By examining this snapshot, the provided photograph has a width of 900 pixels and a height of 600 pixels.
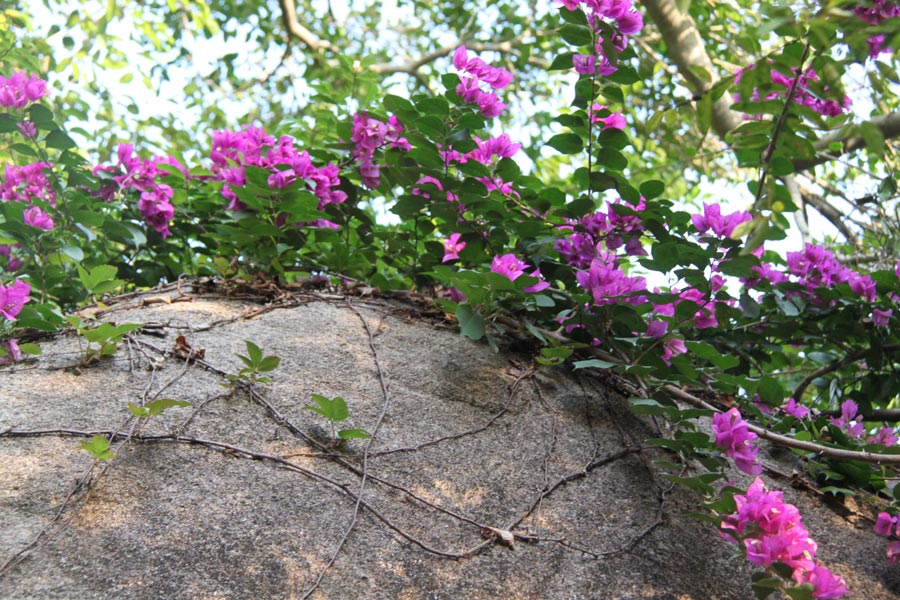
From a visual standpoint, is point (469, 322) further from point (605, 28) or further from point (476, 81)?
point (605, 28)

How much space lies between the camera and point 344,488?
4.84 feet

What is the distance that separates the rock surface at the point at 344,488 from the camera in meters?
1.24

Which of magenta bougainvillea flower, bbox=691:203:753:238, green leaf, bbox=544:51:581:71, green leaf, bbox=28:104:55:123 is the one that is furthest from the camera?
green leaf, bbox=28:104:55:123

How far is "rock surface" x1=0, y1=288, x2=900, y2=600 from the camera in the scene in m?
1.24

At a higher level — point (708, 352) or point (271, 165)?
point (708, 352)

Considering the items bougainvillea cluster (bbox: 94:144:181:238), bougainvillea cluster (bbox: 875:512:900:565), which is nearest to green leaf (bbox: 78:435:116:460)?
bougainvillea cluster (bbox: 94:144:181:238)

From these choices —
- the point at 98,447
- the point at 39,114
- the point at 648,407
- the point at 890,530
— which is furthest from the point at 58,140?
the point at 890,530

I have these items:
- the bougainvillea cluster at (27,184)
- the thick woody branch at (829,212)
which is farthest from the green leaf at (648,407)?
the thick woody branch at (829,212)

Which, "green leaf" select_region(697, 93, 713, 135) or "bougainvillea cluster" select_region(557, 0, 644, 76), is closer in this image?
"green leaf" select_region(697, 93, 713, 135)

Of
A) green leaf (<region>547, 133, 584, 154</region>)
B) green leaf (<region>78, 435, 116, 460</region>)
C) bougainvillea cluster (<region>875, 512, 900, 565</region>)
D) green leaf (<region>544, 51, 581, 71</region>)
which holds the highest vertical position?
green leaf (<region>544, 51, 581, 71</region>)

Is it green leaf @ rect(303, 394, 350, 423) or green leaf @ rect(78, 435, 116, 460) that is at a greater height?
green leaf @ rect(303, 394, 350, 423)

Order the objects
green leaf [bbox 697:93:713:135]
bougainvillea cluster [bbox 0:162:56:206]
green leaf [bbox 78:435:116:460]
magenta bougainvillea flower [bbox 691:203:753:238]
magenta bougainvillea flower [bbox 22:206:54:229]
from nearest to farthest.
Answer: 1. green leaf [bbox 697:93:713:135]
2. green leaf [bbox 78:435:116:460]
3. magenta bougainvillea flower [bbox 691:203:753:238]
4. magenta bougainvillea flower [bbox 22:206:54:229]
5. bougainvillea cluster [bbox 0:162:56:206]

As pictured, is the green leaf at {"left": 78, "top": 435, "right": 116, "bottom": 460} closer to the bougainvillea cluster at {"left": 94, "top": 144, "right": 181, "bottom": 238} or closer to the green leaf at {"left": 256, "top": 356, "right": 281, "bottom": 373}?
the green leaf at {"left": 256, "top": 356, "right": 281, "bottom": 373}

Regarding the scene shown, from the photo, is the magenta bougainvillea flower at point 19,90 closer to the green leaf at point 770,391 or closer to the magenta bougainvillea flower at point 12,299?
the magenta bougainvillea flower at point 12,299
